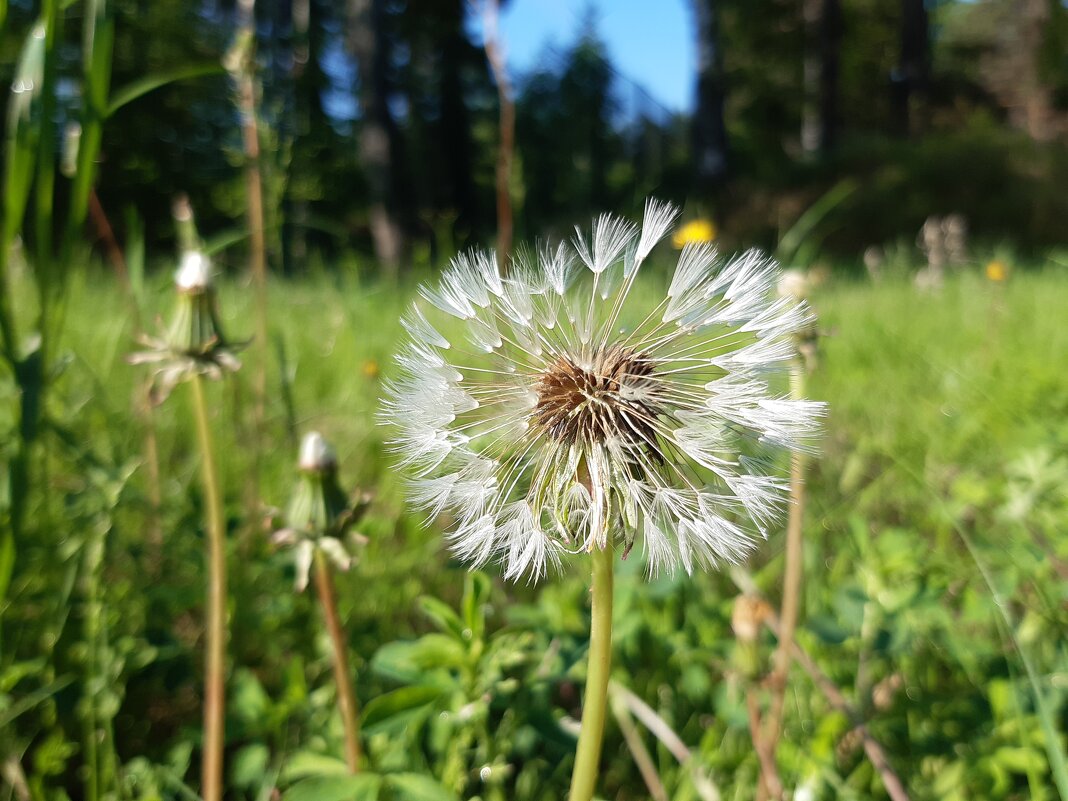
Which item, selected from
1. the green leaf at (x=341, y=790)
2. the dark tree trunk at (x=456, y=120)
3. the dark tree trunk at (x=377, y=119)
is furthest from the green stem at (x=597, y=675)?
the dark tree trunk at (x=456, y=120)

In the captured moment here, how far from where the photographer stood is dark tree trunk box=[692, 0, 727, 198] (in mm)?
10344

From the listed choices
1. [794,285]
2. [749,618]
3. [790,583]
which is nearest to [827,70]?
[794,285]

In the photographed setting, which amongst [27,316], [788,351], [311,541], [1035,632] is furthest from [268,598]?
[27,316]

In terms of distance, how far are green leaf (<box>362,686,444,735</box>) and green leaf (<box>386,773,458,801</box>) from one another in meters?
0.05

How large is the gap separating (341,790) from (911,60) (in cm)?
1700

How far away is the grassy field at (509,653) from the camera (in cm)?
95

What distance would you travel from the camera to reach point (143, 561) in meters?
1.45

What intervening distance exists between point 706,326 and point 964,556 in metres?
1.08

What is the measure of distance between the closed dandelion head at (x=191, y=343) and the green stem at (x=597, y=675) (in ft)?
1.76

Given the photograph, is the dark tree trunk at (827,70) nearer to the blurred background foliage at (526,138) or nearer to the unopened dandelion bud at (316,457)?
the blurred background foliage at (526,138)

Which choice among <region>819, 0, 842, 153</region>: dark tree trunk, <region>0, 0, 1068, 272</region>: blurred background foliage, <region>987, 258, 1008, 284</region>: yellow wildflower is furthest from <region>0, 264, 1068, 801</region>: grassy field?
<region>819, 0, 842, 153</region>: dark tree trunk

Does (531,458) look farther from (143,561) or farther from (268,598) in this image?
(143,561)

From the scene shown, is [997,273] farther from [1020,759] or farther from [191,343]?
[191,343]

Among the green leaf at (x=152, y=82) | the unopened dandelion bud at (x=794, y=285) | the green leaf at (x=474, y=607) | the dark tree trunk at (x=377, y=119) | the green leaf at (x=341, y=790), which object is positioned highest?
the dark tree trunk at (x=377, y=119)
